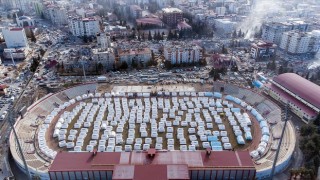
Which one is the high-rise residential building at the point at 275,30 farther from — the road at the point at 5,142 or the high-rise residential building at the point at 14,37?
the high-rise residential building at the point at 14,37

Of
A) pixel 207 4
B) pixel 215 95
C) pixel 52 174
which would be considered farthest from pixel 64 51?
pixel 207 4

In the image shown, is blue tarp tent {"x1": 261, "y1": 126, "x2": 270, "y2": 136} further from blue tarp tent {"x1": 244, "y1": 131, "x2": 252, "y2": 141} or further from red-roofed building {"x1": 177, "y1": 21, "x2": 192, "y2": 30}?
red-roofed building {"x1": 177, "y1": 21, "x2": 192, "y2": 30}

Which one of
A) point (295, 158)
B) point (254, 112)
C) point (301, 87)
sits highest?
point (301, 87)

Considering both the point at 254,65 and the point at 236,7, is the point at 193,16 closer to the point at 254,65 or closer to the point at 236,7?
the point at 236,7

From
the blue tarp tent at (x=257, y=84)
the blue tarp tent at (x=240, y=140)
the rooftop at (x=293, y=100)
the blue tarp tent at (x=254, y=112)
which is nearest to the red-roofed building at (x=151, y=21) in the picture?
the blue tarp tent at (x=257, y=84)

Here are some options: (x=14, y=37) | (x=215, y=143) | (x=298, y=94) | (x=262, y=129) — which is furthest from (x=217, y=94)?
(x=14, y=37)

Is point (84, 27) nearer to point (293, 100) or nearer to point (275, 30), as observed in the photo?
point (275, 30)
